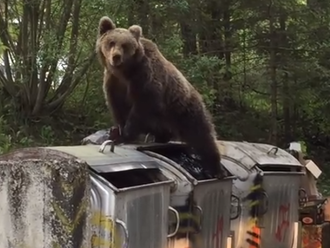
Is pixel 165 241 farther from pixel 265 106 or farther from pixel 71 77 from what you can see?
pixel 265 106

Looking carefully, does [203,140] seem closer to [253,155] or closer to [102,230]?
[253,155]

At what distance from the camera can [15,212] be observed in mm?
2902

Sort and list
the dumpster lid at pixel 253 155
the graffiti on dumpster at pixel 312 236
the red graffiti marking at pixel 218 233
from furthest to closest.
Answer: the graffiti on dumpster at pixel 312 236 < the dumpster lid at pixel 253 155 < the red graffiti marking at pixel 218 233

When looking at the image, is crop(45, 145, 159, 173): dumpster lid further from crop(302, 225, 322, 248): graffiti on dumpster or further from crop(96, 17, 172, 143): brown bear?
crop(302, 225, 322, 248): graffiti on dumpster

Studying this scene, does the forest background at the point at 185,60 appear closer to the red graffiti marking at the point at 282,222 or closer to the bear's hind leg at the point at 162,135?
the bear's hind leg at the point at 162,135

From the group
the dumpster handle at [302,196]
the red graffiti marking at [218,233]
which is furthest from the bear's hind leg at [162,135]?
the dumpster handle at [302,196]

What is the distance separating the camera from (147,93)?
650 cm

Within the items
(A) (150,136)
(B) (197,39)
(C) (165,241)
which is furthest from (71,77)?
(C) (165,241)

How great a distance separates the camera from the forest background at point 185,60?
11242 mm

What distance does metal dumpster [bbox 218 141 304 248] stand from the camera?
254 inches

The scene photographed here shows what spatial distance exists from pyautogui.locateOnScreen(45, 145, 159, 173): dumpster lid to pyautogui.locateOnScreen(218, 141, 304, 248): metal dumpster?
1848 millimetres

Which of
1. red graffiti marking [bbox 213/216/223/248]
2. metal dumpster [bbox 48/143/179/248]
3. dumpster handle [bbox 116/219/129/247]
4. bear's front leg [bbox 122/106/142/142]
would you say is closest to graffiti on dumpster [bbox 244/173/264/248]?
red graffiti marking [bbox 213/216/223/248]

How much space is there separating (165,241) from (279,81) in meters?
8.95

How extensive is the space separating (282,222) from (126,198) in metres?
3.54
